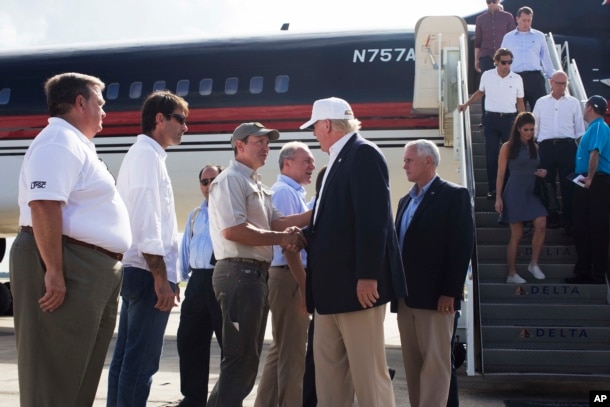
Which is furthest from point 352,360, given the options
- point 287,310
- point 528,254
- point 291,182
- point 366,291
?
point 528,254

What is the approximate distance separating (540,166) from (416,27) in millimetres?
3173

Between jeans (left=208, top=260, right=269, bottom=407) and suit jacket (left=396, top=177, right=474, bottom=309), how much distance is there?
94 cm

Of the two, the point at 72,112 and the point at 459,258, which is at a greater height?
the point at 72,112

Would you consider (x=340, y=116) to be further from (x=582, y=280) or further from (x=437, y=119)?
(x=437, y=119)

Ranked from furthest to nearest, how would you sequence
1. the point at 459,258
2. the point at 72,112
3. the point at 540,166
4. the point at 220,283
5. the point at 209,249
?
the point at 540,166, the point at 209,249, the point at 459,258, the point at 220,283, the point at 72,112

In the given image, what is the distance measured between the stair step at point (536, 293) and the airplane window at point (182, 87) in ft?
19.2

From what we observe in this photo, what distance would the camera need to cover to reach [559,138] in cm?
846

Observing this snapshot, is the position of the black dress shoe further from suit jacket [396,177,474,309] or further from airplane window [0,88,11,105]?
airplane window [0,88,11,105]

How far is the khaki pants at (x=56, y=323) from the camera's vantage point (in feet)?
13.0

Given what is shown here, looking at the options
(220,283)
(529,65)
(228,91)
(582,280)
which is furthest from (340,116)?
(228,91)

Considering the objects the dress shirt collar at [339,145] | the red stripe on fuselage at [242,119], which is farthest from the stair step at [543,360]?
the red stripe on fuselage at [242,119]

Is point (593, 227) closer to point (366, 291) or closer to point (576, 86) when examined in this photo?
point (576, 86)

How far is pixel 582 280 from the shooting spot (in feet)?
24.9

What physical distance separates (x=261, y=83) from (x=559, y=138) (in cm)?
452
